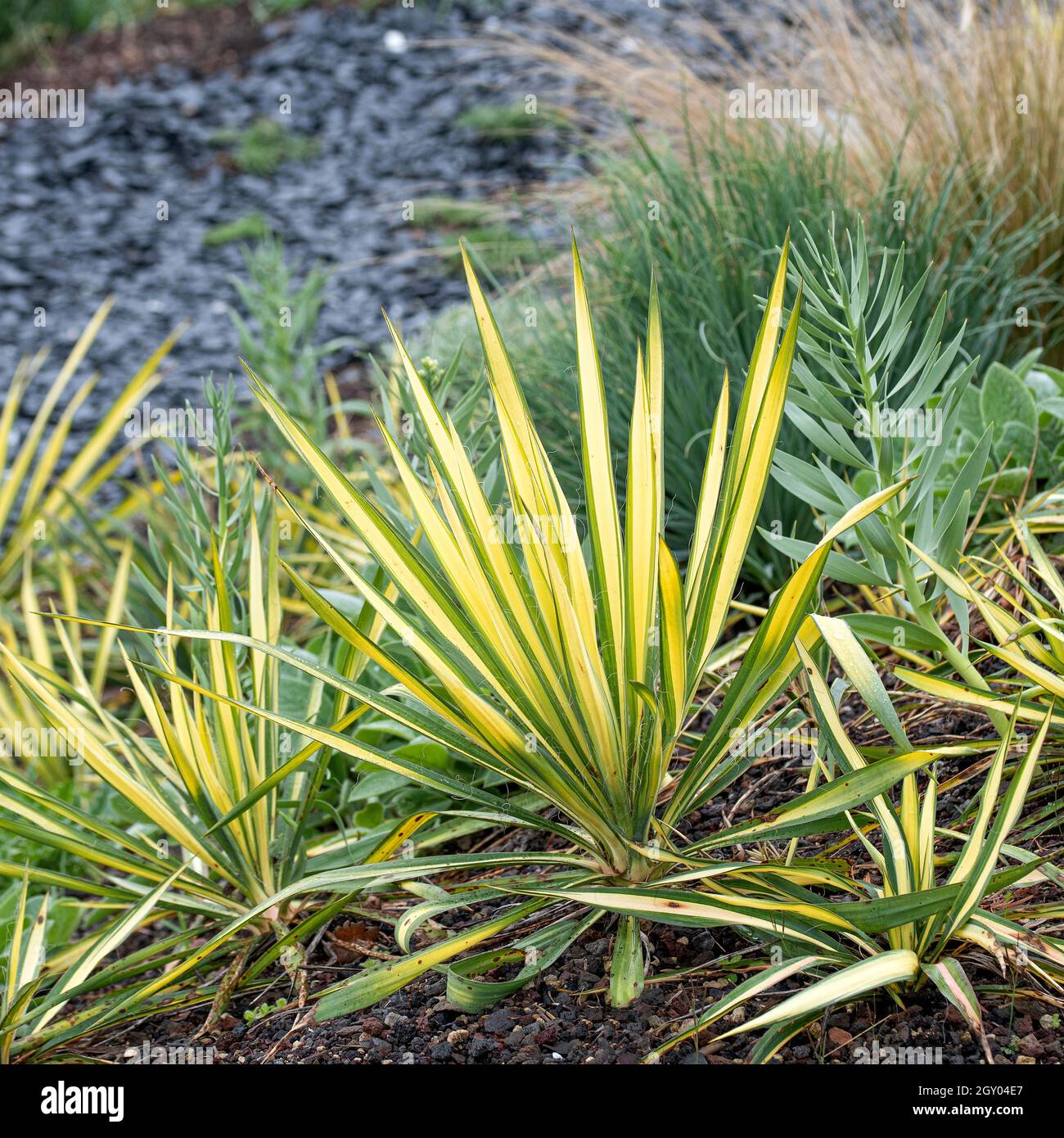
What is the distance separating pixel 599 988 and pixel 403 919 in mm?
278

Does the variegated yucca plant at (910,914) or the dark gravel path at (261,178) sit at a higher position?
the variegated yucca plant at (910,914)

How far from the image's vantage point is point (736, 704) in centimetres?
145

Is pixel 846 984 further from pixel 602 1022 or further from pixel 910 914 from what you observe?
pixel 602 1022

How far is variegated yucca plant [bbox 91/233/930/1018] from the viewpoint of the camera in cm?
137

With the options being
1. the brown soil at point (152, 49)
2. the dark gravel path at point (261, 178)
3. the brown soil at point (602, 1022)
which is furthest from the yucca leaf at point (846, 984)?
the brown soil at point (152, 49)

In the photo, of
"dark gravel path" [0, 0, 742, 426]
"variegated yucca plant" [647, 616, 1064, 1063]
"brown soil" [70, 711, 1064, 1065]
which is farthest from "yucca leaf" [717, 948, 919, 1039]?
"dark gravel path" [0, 0, 742, 426]

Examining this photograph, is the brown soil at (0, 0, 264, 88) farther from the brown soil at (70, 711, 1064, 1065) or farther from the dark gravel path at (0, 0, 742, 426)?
the brown soil at (70, 711, 1064, 1065)

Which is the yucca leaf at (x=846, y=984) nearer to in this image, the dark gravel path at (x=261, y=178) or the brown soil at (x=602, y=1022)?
the brown soil at (x=602, y=1022)

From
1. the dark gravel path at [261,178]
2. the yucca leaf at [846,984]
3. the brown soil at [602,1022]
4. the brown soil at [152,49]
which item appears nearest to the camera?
the yucca leaf at [846,984]

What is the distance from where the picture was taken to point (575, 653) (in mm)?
1340

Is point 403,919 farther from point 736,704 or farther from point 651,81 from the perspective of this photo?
point 651,81

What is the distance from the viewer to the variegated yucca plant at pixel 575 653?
1.37 meters

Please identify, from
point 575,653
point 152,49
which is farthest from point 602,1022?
point 152,49

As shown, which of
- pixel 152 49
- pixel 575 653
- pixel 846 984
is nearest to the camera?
pixel 846 984
